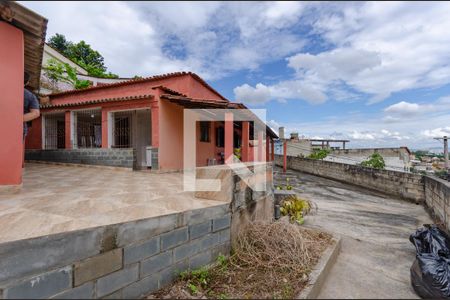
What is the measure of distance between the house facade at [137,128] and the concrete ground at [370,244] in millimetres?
3197

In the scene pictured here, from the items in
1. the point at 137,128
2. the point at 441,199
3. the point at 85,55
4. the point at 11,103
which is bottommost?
the point at 441,199

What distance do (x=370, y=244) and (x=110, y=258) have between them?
4.47m

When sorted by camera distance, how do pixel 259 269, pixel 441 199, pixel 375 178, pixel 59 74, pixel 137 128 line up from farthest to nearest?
pixel 59 74 < pixel 375 178 < pixel 137 128 < pixel 441 199 < pixel 259 269

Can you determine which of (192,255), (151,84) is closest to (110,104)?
(151,84)

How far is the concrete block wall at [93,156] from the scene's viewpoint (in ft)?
27.1

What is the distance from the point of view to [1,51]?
317 centimetres

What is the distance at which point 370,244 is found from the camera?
4.55m

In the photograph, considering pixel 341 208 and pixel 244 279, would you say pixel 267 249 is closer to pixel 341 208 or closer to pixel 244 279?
pixel 244 279

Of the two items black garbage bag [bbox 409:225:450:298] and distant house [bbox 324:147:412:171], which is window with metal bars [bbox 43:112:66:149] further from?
distant house [bbox 324:147:412:171]

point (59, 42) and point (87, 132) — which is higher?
point (59, 42)

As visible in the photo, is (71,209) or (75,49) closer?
(71,209)

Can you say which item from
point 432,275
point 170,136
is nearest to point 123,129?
point 170,136

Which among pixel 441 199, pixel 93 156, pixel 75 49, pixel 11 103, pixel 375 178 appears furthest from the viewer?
pixel 75 49

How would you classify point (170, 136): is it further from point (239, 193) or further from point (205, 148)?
point (239, 193)
